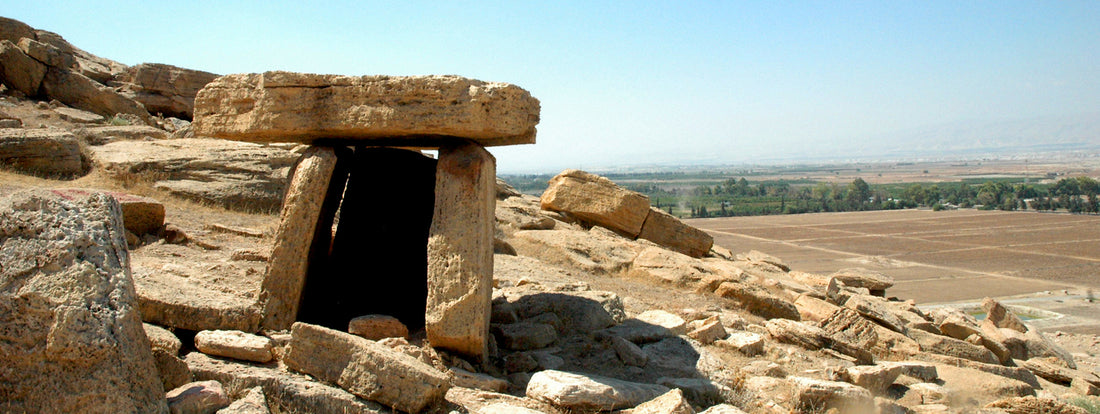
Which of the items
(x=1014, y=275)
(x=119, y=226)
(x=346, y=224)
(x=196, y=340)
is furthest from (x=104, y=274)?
(x=1014, y=275)

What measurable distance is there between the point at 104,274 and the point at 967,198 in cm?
9173

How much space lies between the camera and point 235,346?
4.70 metres

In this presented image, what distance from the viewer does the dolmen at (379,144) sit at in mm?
5441

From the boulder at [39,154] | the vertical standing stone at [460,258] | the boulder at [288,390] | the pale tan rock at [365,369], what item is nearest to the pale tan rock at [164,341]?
the boulder at [288,390]

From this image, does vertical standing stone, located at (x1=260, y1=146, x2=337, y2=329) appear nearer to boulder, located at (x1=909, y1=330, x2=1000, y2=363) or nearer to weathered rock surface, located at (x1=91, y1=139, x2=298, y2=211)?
weathered rock surface, located at (x1=91, y1=139, x2=298, y2=211)

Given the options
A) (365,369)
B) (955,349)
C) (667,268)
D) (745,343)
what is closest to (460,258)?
(365,369)

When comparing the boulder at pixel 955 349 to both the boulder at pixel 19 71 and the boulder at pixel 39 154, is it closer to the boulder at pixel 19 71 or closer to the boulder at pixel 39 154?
the boulder at pixel 39 154

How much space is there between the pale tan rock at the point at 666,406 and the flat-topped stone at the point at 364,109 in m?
2.16

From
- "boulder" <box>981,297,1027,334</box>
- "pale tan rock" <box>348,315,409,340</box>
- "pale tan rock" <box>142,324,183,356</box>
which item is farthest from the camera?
"boulder" <box>981,297,1027,334</box>

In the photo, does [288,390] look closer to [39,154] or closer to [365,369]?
[365,369]

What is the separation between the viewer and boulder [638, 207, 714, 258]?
13.8 m

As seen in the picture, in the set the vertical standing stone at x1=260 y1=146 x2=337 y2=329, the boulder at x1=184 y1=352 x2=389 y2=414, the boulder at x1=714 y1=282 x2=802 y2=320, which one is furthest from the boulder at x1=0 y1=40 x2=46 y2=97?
the boulder at x1=184 y1=352 x2=389 y2=414

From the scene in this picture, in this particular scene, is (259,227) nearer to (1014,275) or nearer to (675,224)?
(675,224)

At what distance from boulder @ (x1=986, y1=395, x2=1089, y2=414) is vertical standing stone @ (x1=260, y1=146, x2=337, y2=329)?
18.5 feet
